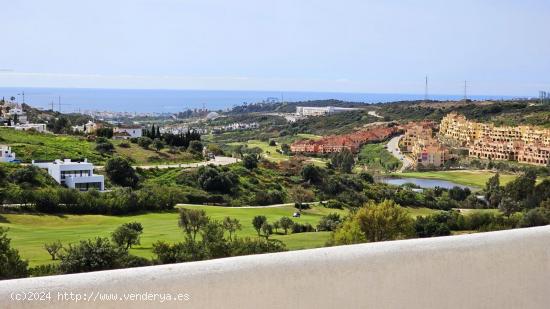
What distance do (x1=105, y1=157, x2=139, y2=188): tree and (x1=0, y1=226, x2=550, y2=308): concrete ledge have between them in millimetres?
26595

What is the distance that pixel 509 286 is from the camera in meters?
2.59

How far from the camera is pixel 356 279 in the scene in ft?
7.66

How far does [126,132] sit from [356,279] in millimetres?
45065

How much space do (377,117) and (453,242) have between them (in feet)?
267

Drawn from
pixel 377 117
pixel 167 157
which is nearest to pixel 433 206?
pixel 167 157

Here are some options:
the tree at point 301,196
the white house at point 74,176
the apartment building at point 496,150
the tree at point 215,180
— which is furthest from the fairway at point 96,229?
the apartment building at point 496,150

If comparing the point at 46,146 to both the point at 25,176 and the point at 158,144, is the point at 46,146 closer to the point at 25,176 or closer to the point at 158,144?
the point at 158,144

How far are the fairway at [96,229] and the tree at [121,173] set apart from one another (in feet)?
18.5

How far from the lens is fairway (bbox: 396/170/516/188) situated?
41200 mm

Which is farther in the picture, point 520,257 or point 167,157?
point 167,157

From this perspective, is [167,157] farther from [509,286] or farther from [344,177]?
[509,286]

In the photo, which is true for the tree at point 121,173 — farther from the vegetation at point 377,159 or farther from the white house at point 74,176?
the vegetation at point 377,159

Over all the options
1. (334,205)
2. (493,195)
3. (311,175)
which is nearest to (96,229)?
(334,205)

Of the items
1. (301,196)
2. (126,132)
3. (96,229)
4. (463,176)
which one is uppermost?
(126,132)
